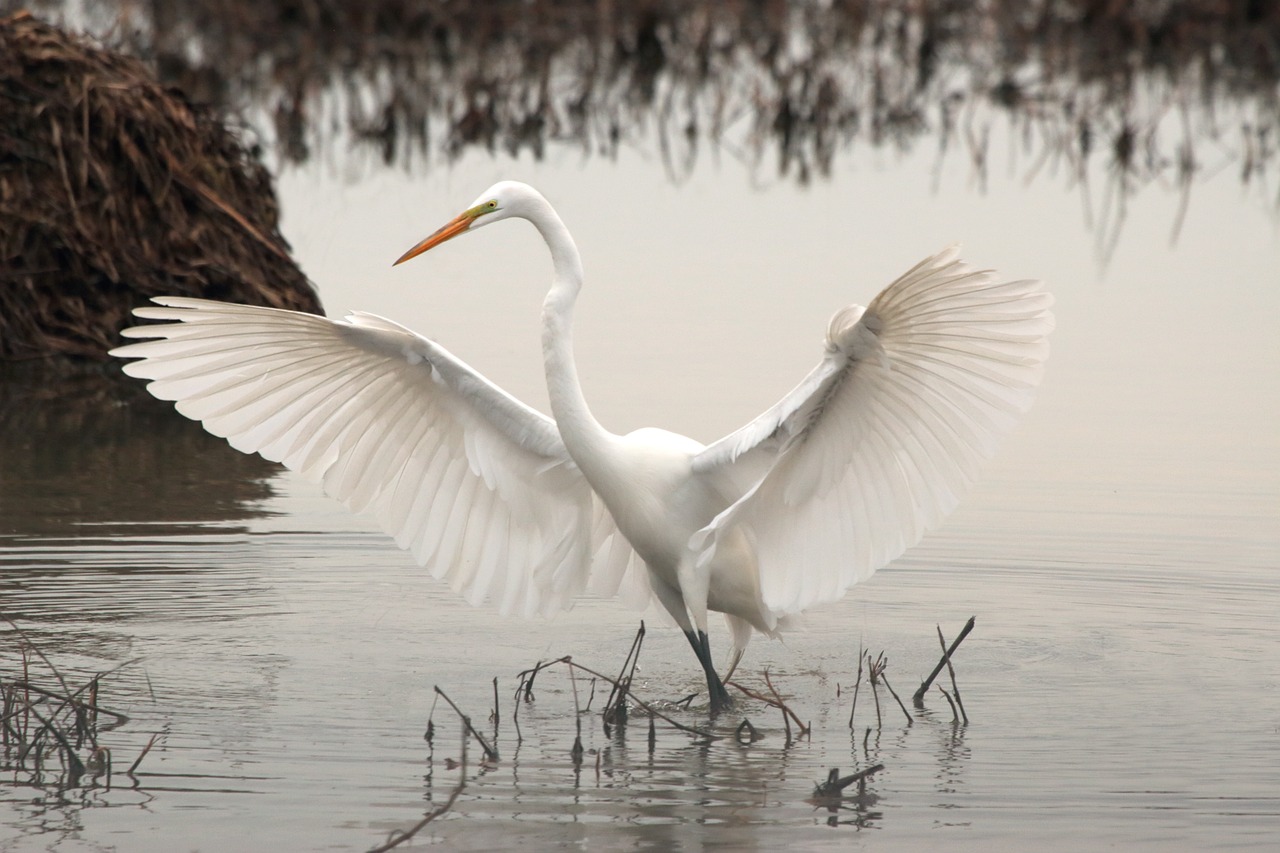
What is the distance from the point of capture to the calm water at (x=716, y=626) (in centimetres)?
485

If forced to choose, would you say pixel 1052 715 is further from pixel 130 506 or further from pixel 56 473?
pixel 56 473

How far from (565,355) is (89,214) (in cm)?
544

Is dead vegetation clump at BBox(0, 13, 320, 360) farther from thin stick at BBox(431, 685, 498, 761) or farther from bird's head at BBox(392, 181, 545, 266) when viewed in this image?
thin stick at BBox(431, 685, 498, 761)

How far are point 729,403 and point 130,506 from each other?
301 centimetres

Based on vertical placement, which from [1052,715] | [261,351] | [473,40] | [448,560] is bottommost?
[1052,715]

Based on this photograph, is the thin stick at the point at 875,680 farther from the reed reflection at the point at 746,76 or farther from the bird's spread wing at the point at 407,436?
the reed reflection at the point at 746,76

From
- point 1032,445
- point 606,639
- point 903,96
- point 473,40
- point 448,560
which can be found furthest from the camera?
point 473,40

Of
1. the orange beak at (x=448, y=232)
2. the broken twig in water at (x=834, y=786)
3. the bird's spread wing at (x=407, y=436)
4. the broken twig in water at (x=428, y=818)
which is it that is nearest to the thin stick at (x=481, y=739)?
the broken twig in water at (x=428, y=818)

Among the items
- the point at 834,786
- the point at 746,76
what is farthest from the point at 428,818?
the point at 746,76

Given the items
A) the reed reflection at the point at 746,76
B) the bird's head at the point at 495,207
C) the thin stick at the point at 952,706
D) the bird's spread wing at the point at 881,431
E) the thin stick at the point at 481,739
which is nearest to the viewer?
the thin stick at the point at 481,739

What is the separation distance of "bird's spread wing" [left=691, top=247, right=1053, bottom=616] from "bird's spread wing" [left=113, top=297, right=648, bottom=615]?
0.64m

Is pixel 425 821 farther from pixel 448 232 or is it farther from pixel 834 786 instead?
pixel 448 232

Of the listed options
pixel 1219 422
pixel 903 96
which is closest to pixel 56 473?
pixel 1219 422

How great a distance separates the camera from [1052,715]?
5824mm
